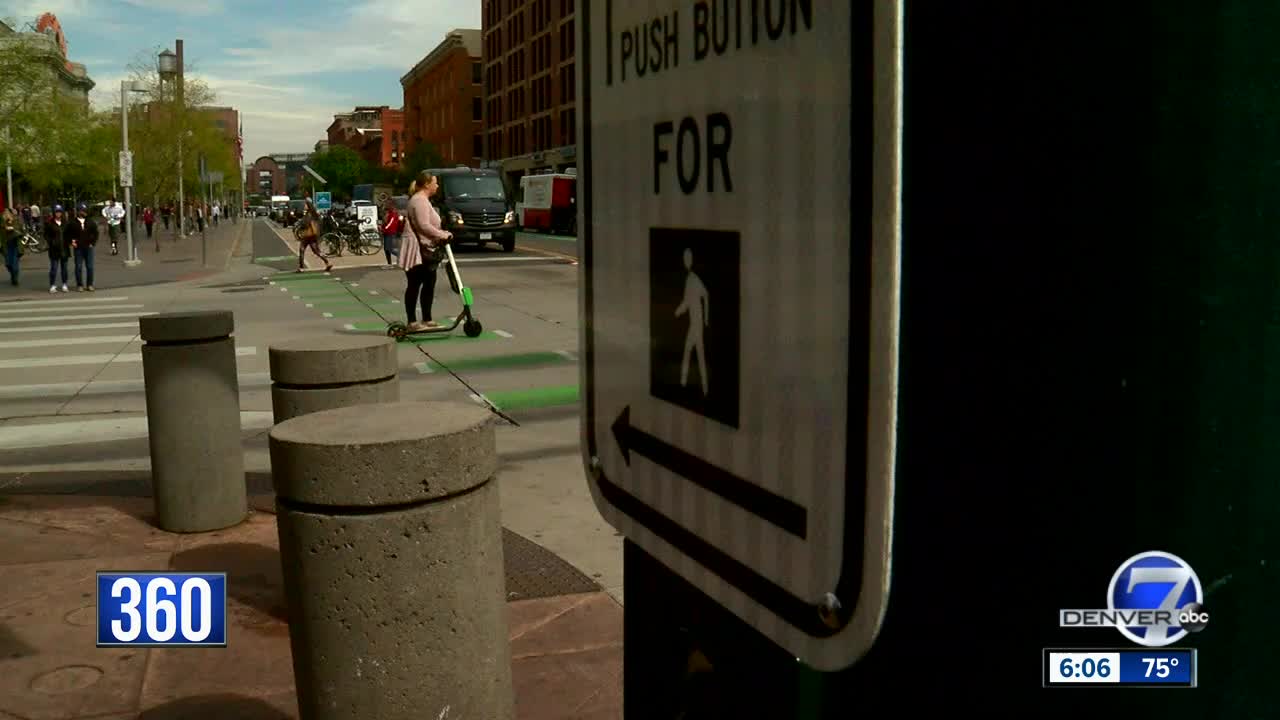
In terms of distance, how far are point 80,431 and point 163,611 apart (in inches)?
209

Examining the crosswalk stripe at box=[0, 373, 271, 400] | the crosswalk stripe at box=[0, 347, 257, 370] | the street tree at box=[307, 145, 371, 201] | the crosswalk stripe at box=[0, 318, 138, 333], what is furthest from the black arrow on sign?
the street tree at box=[307, 145, 371, 201]

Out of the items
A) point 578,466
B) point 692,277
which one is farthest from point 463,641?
point 578,466

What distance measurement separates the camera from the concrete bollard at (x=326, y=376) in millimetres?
5824

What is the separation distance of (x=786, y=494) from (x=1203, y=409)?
39cm

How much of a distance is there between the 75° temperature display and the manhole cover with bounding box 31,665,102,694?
422 centimetres

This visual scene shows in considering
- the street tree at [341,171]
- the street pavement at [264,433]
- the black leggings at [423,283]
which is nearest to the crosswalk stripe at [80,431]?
the street pavement at [264,433]

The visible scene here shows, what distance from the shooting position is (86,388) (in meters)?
12.1

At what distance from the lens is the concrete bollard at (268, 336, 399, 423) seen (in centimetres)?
582

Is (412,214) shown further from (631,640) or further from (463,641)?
(631,640)

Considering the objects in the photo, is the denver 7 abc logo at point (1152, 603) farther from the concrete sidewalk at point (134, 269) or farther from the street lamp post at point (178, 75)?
the street lamp post at point (178, 75)

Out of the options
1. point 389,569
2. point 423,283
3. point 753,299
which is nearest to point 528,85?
point 423,283

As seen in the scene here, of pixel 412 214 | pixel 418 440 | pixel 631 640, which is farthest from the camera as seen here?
pixel 412 214

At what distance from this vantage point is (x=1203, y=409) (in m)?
1.09

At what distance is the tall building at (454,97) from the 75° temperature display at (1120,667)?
105296mm
